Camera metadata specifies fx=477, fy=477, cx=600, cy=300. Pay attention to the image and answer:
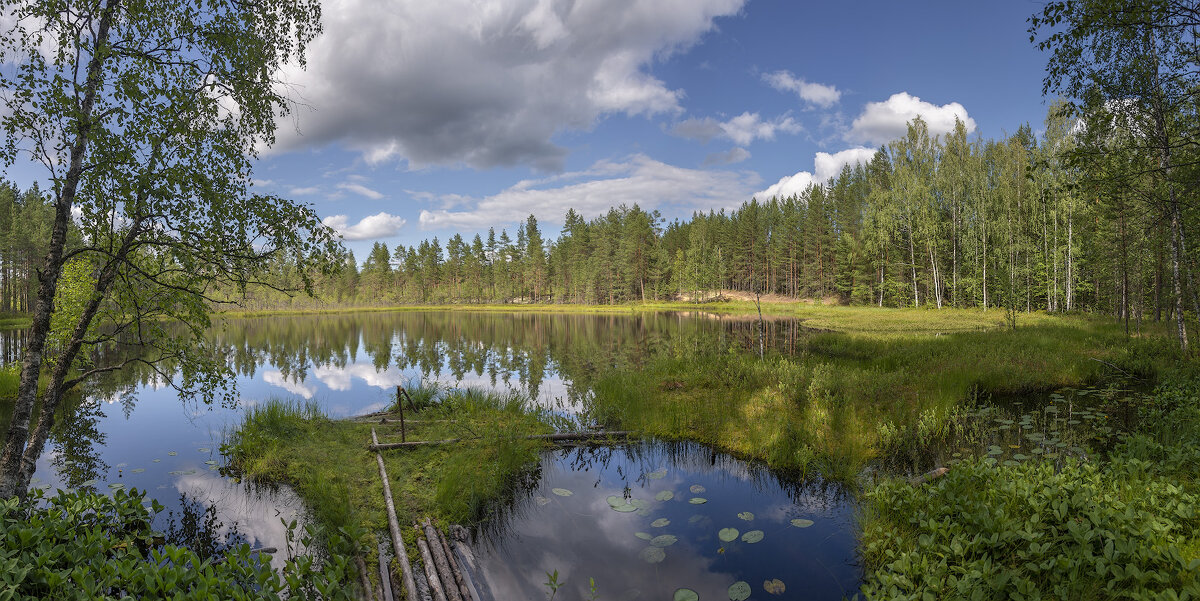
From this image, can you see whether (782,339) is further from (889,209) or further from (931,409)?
(889,209)

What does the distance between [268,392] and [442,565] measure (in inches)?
793

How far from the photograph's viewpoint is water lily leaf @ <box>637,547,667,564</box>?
7.18 m

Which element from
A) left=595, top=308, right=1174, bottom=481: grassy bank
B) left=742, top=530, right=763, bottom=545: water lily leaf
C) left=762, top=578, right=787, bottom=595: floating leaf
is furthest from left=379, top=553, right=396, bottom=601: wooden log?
left=595, top=308, right=1174, bottom=481: grassy bank

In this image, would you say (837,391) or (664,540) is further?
(837,391)

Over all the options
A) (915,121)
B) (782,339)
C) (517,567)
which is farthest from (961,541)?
(915,121)

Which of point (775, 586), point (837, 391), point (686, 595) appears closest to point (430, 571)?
point (686, 595)

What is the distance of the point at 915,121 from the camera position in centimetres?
5191

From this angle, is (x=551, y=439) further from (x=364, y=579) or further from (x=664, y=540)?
(x=364, y=579)

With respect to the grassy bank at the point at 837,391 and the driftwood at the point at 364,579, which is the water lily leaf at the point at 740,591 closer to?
the grassy bank at the point at 837,391

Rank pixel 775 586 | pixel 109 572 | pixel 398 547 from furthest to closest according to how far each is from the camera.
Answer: pixel 398 547 < pixel 775 586 < pixel 109 572

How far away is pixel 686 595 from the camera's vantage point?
20.4 feet

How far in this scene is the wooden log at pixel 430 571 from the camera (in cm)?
571

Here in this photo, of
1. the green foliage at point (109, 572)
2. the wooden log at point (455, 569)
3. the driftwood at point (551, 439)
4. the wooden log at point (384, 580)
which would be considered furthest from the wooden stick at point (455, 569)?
the driftwood at point (551, 439)

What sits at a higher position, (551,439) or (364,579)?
(364,579)
